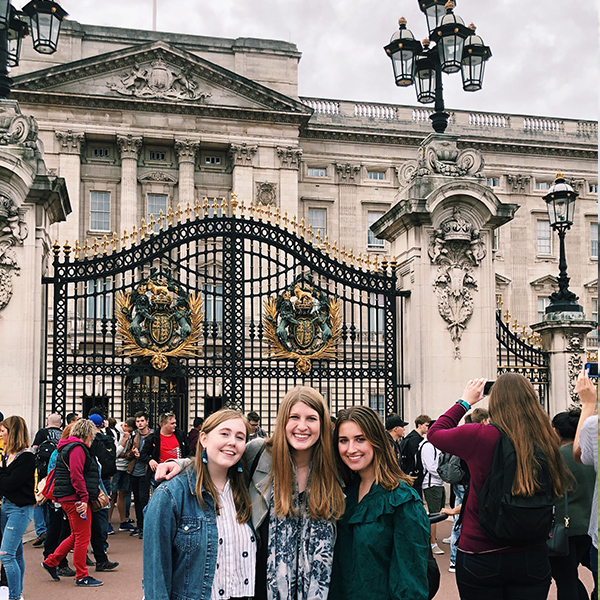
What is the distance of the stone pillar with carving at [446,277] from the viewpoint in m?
12.0

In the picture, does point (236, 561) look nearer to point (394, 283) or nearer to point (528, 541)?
point (528, 541)

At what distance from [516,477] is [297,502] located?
4.14 feet

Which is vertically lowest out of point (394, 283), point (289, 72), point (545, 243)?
point (394, 283)

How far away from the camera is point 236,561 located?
12.1ft

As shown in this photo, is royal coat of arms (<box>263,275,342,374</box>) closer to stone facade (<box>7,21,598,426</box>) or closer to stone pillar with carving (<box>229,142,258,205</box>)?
stone facade (<box>7,21,598,426</box>)

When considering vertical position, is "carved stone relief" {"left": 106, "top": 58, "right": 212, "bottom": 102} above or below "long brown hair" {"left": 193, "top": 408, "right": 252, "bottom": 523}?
above

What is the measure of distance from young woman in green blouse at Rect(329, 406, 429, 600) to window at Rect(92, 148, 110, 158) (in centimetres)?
3596

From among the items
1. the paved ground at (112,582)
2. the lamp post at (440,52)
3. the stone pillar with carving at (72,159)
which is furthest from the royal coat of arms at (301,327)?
the stone pillar with carving at (72,159)

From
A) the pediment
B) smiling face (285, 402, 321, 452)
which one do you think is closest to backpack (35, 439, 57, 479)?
smiling face (285, 402, 321, 452)

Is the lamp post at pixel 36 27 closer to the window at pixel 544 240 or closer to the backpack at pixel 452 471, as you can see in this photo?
the backpack at pixel 452 471

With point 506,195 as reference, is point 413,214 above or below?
below

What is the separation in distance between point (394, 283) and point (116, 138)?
27.5 meters


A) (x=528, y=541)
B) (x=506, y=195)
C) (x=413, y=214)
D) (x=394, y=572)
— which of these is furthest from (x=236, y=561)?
(x=506, y=195)

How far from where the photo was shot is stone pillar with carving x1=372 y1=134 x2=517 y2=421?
474 inches
